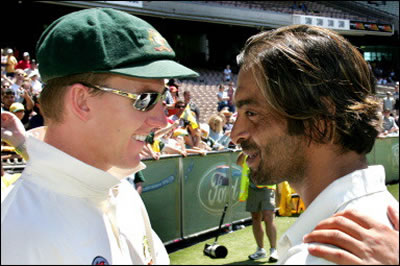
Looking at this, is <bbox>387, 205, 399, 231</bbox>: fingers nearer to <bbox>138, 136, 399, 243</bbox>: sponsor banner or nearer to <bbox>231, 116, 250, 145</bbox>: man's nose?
<bbox>231, 116, 250, 145</bbox>: man's nose

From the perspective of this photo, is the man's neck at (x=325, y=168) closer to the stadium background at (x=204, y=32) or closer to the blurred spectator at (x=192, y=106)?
the stadium background at (x=204, y=32)

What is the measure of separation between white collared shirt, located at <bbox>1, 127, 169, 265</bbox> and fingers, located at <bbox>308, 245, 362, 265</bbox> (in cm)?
58

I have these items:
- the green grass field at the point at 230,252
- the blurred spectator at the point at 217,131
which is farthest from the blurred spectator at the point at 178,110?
the green grass field at the point at 230,252

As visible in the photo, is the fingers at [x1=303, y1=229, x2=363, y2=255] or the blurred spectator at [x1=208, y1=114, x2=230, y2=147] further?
the blurred spectator at [x1=208, y1=114, x2=230, y2=147]

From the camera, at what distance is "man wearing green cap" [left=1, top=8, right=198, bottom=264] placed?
1.30 m

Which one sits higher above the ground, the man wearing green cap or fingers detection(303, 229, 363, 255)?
the man wearing green cap

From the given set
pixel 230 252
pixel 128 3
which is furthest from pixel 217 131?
pixel 128 3

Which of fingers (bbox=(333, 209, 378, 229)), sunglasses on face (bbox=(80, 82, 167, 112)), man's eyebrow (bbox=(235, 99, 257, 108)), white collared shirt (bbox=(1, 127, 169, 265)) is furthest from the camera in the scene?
man's eyebrow (bbox=(235, 99, 257, 108))

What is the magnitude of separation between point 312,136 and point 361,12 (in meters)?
40.7

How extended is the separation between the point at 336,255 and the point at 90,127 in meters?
0.81

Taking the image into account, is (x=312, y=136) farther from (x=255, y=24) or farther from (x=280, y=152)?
(x=255, y=24)

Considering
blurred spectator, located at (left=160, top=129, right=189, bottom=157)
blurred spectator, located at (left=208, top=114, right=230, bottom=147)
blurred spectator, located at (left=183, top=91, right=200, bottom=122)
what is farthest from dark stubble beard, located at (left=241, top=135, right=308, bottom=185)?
blurred spectator, located at (left=183, top=91, right=200, bottom=122)

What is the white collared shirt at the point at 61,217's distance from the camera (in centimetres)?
121

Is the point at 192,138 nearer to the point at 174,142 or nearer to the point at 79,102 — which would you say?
the point at 174,142
